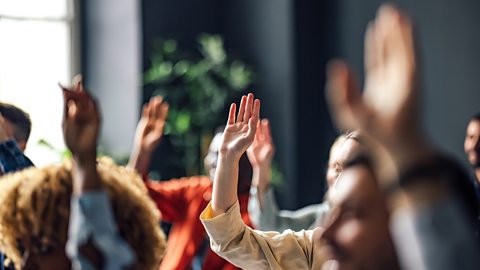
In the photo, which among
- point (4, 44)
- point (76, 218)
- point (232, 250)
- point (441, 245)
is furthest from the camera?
point (4, 44)

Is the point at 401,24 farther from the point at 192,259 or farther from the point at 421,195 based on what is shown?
the point at 192,259

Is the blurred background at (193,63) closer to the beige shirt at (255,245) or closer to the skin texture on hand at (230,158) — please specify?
the beige shirt at (255,245)

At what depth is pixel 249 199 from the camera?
13.2ft

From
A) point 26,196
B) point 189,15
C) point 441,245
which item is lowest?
point 189,15

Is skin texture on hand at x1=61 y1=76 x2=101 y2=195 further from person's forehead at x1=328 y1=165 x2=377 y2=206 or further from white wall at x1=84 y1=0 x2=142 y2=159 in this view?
white wall at x1=84 y1=0 x2=142 y2=159

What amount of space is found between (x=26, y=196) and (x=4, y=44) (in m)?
4.71

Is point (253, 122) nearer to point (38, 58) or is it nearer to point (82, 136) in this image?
point (82, 136)

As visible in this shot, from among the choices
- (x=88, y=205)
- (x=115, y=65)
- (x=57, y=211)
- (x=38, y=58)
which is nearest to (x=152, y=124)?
Result: (x=57, y=211)

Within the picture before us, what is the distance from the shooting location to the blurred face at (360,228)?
1.39 m

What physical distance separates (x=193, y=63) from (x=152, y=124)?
3.04m

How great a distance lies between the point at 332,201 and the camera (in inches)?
68.9

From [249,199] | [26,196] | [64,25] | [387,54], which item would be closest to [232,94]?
[64,25]

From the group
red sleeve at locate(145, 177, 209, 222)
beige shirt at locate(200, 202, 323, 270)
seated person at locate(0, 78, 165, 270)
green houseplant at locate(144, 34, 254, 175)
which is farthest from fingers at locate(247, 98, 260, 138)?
green houseplant at locate(144, 34, 254, 175)

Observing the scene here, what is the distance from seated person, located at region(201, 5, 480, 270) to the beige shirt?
2.43ft
